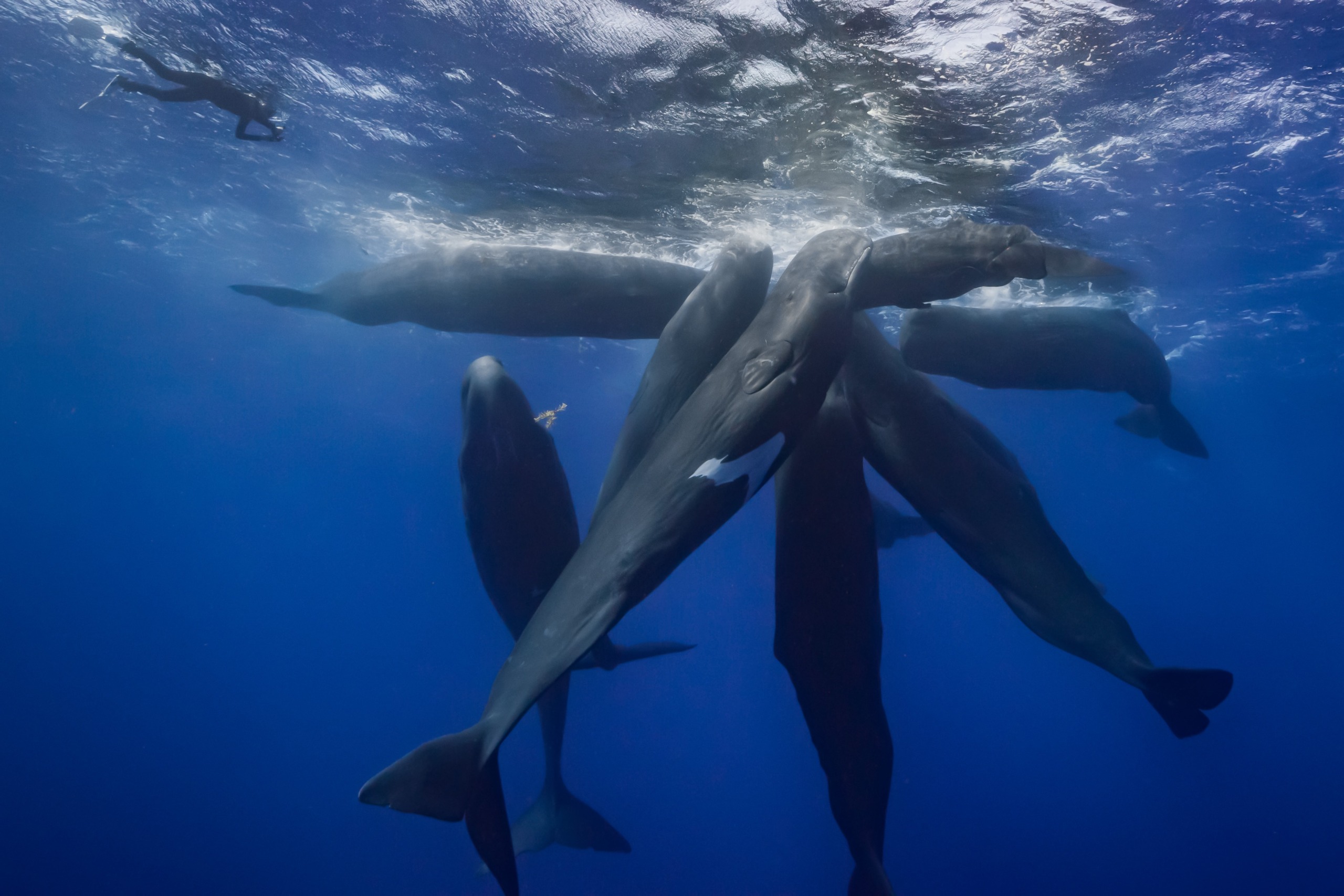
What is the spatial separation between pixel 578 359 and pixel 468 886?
2202 cm

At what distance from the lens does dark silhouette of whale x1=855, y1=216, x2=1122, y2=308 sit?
4.20 m

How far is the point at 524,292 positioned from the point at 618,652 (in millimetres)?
4455

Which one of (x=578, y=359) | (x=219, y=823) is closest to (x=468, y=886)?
(x=219, y=823)

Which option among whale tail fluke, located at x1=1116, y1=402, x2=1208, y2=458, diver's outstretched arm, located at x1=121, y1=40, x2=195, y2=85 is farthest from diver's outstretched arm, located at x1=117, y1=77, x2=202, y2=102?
whale tail fluke, located at x1=1116, y1=402, x2=1208, y2=458

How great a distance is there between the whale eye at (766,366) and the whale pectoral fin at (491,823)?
2382mm

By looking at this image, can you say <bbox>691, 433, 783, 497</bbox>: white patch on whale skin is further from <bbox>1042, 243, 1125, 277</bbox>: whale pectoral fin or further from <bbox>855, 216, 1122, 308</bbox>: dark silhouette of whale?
<bbox>1042, 243, 1125, 277</bbox>: whale pectoral fin

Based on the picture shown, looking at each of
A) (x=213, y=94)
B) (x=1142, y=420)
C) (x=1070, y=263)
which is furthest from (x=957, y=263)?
(x=213, y=94)

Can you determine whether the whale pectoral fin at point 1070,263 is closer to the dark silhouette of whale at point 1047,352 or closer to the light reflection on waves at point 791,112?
the dark silhouette of whale at point 1047,352

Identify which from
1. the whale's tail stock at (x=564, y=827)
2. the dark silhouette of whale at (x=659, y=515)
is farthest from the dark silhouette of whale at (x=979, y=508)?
the whale's tail stock at (x=564, y=827)

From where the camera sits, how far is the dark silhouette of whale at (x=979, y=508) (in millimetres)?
5047

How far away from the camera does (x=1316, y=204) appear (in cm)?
1206

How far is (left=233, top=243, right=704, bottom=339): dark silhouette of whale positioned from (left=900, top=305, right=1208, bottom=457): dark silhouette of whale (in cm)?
250

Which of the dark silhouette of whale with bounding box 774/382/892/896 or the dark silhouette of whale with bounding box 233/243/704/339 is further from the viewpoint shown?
the dark silhouette of whale with bounding box 233/243/704/339

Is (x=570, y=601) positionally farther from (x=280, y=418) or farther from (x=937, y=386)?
(x=280, y=418)
